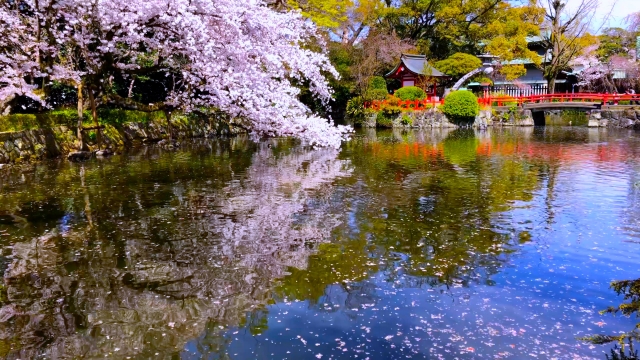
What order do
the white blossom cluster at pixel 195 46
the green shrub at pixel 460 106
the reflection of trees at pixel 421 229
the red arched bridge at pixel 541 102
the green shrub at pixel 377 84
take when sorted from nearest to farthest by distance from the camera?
the reflection of trees at pixel 421 229, the white blossom cluster at pixel 195 46, the green shrub at pixel 460 106, the red arched bridge at pixel 541 102, the green shrub at pixel 377 84

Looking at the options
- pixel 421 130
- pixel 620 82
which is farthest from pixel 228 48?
pixel 620 82

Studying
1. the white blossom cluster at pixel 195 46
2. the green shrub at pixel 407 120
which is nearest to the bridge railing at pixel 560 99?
the green shrub at pixel 407 120

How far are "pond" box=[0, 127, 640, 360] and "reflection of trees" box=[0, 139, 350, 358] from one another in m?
0.03

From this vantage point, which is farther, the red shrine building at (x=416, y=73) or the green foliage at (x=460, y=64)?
the green foliage at (x=460, y=64)

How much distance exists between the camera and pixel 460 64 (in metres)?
37.8

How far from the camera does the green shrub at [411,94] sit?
35.9 meters

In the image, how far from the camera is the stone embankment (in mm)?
15742

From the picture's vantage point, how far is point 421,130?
33562 mm

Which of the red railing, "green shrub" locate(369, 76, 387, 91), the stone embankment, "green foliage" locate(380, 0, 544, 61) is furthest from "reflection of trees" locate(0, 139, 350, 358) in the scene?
"green foliage" locate(380, 0, 544, 61)

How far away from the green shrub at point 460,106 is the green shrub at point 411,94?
197cm

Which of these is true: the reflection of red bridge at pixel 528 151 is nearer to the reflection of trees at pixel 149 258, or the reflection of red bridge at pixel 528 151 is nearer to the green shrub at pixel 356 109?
the reflection of trees at pixel 149 258

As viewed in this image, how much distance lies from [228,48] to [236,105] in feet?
5.70

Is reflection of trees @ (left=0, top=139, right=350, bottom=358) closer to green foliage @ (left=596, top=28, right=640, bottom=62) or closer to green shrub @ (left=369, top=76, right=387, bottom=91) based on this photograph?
green shrub @ (left=369, top=76, right=387, bottom=91)

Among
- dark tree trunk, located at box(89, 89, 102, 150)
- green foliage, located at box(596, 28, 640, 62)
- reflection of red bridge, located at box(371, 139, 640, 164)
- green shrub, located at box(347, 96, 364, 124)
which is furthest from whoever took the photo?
green foliage, located at box(596, 28, 640, 62)
